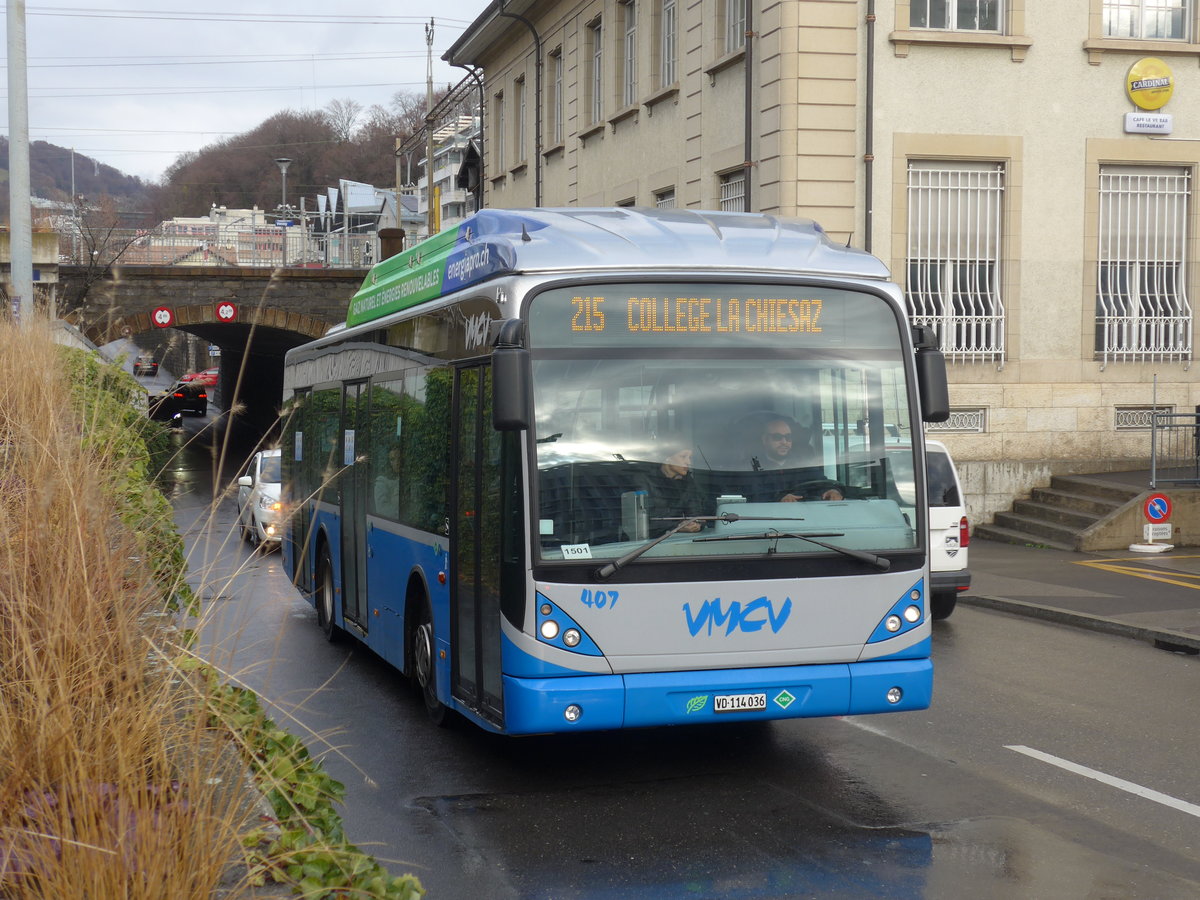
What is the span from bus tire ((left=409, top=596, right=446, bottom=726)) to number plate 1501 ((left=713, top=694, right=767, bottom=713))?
205 cm

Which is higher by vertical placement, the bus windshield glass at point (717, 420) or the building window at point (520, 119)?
the building window at point (520, 119)

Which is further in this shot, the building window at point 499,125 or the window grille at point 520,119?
the building window at point 499,125

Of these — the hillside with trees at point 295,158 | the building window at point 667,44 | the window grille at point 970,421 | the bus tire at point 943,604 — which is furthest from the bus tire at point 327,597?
the hillside with trees at point 295,158

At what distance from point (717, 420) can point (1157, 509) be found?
12.7 meters

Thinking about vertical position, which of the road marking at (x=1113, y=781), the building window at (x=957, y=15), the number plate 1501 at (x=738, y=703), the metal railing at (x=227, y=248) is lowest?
the road marking at (x=1113, y=781)

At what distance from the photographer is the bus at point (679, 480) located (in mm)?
6711

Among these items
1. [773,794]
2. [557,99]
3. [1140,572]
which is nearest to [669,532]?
[773,794]

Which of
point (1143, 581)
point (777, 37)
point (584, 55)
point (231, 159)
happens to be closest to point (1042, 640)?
point (1143, 581)

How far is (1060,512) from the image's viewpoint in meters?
19.5

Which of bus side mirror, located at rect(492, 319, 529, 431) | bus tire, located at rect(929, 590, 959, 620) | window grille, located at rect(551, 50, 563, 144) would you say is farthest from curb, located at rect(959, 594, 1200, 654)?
window grille, located at rect(551, 50, 563, 144)

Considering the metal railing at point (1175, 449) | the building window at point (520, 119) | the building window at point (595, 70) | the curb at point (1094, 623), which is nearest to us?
the curb at point (1094, 623)

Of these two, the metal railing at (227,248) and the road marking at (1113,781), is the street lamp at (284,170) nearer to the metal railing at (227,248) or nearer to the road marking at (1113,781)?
the metal railing at (227,248)

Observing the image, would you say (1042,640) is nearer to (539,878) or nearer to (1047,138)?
(539,878)

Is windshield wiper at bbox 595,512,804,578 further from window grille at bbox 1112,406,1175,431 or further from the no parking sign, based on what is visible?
window grille at bbox 1112,406,1175,431
